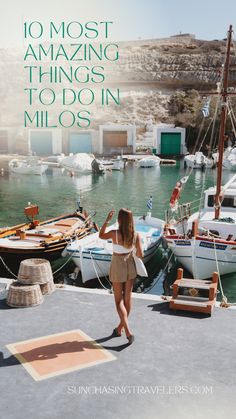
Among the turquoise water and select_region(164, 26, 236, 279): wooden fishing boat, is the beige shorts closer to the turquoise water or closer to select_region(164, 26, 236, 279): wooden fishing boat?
select_region(164, 26, 236, 279): wooden fishing boat

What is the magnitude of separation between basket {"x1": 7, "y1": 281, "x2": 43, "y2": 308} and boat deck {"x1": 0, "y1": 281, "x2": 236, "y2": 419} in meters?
0.14

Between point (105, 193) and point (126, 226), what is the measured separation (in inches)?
1428

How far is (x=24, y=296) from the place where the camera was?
344 inches

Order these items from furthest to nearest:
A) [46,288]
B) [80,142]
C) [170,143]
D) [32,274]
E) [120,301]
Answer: [170,143]
[80,142]
[46,288]
[32,274]
[120,301]

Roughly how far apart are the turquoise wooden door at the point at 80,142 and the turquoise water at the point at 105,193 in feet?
54.2

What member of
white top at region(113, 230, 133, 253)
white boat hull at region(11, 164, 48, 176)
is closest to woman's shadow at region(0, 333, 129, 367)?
white top at region(113, 230, 133, 253)

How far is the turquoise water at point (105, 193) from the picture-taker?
28.7m

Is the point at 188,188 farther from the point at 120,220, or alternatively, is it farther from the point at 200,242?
the point at 120,220

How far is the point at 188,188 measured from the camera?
47062 millimetres

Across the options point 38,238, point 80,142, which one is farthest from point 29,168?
point 38,238

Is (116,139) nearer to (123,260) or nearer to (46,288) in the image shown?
(46,288)

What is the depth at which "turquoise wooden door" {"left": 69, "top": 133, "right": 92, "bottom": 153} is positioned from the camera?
78.2 metres

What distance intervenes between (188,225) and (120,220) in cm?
1262

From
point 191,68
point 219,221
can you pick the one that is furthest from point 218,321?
point 191,68
